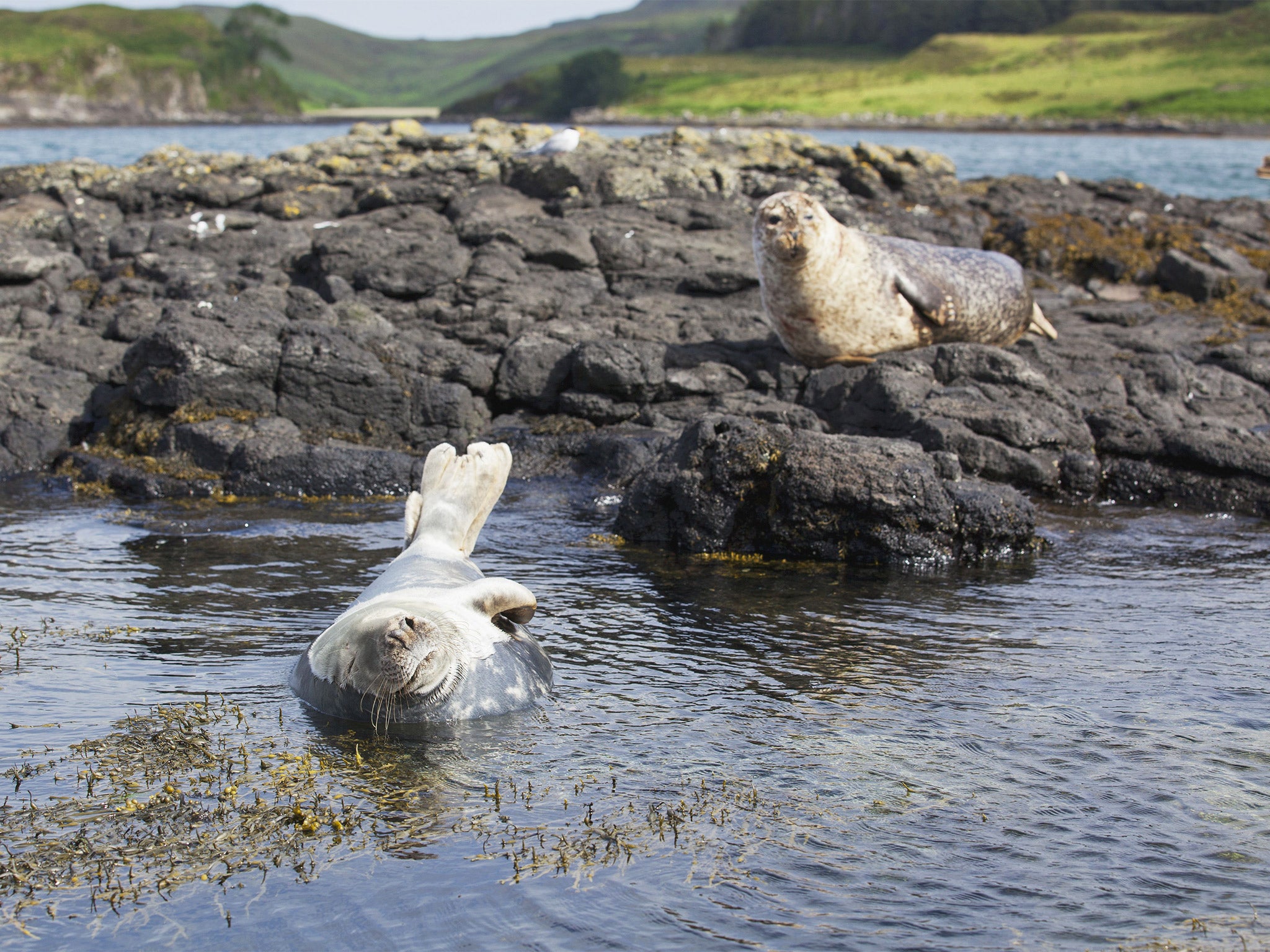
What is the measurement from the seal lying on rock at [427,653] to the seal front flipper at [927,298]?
747cm

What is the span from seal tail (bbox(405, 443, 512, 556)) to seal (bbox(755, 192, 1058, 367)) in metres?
5.53

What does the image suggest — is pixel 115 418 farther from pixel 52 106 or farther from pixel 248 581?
pixel 52 106

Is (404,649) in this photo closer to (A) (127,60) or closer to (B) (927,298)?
(B) (927,298)

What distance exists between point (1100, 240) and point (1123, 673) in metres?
15.3

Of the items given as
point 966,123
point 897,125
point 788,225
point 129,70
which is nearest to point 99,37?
point 129,70

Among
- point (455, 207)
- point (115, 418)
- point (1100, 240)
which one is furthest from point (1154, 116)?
point (115, 418)

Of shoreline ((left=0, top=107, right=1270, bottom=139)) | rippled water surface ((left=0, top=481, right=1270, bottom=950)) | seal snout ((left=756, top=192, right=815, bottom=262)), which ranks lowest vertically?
rippled water surface ((left=0, top=481, right=1270, bottom=950))

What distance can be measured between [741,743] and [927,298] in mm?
8260

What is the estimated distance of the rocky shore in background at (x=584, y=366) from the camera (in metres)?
9.38

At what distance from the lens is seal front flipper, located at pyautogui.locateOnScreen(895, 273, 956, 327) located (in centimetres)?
1261

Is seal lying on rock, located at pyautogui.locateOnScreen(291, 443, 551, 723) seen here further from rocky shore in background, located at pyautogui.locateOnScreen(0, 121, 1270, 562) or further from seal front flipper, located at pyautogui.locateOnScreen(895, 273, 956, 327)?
seal front flipper, located at pyautogui.locateOnScreen(895, 273, 956, 327)

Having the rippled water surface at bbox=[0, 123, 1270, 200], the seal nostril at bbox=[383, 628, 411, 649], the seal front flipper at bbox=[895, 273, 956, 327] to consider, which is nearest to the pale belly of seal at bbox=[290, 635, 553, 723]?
the seal nostril at bbox=[383, 628, 411, 649]

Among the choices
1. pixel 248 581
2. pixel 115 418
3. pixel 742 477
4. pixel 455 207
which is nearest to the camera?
pixel 248 581

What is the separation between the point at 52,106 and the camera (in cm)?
11469
